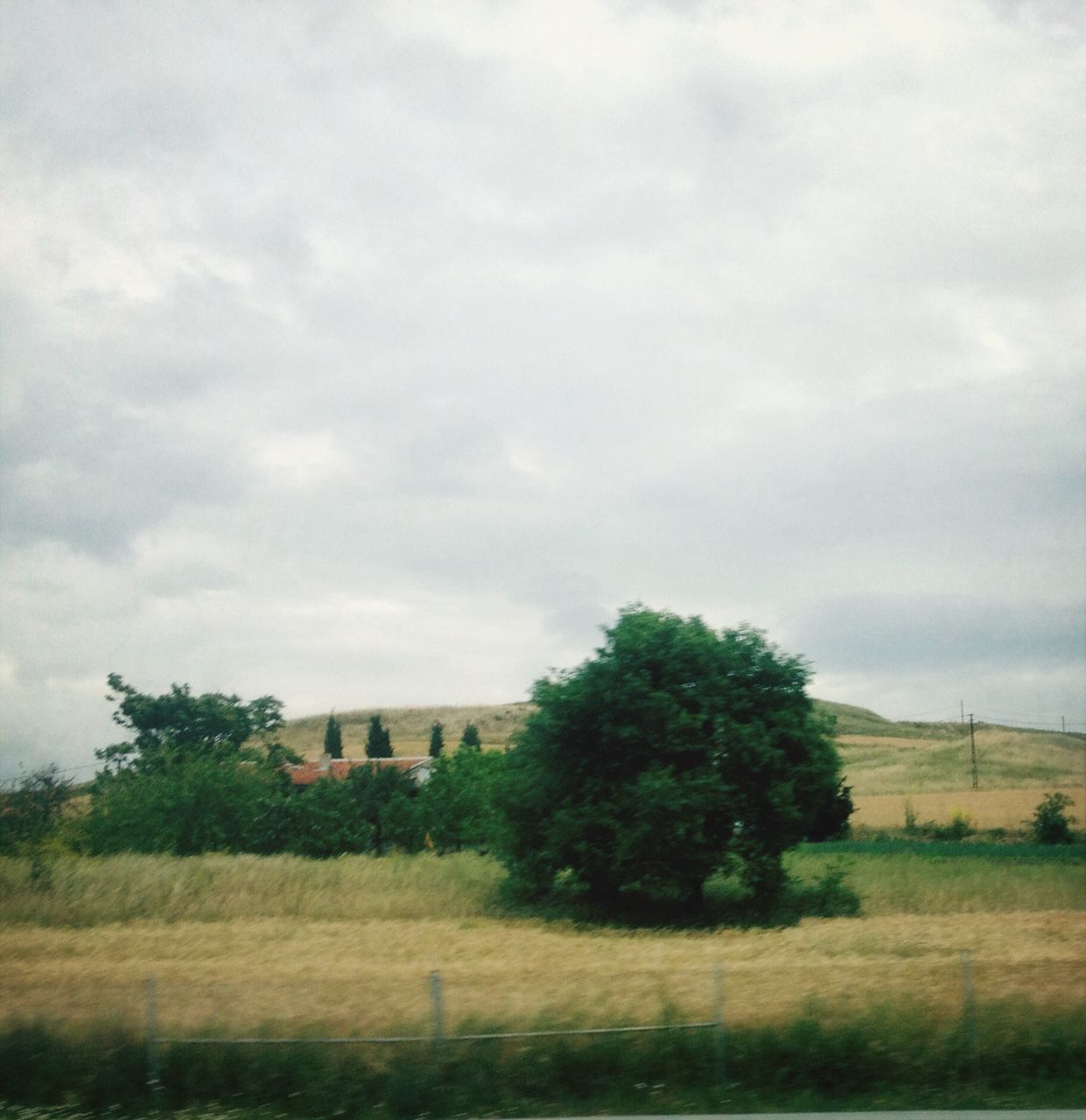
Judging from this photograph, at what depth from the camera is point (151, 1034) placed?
12039 millimetres

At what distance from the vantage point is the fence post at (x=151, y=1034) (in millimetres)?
11914

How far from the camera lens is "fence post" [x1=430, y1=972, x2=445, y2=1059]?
11562 millimetres

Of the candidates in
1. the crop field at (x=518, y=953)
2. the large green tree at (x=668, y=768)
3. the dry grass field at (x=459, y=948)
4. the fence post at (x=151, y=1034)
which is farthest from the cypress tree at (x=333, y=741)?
the fence post at (x=151, y=1034)

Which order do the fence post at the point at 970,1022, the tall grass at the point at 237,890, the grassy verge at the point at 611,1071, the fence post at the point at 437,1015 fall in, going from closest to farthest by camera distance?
the grassy verge at the point at 611,1071 < the fence post at the point at 437,1015 < the fence post at the point at 970,1022 < the tall grass at the point at 237,890

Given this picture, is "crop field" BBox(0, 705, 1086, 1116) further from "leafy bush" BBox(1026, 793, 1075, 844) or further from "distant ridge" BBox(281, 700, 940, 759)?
"distant ridge" BBox(281, 700, 940, 759)

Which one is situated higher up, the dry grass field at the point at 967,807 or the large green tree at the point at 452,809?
the large green tree at the point at 452,809

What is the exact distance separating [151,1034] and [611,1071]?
504cm

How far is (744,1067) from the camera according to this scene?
11.8m

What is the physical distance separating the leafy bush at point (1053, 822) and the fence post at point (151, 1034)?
169 ft

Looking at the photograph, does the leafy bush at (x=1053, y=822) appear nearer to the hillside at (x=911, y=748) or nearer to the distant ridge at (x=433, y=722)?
the hillside at (x=911, y=748)

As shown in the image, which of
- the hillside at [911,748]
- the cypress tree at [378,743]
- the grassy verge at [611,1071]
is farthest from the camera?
the cypress tree at [378,743]

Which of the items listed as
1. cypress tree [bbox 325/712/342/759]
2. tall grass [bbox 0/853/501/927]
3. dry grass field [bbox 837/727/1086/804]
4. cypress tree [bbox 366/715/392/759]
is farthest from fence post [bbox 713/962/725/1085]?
cypress tree [bbox 325/712/342/759]

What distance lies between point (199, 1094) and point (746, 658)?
24198 millimetres

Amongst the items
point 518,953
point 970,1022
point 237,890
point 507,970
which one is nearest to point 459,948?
point 518,953
